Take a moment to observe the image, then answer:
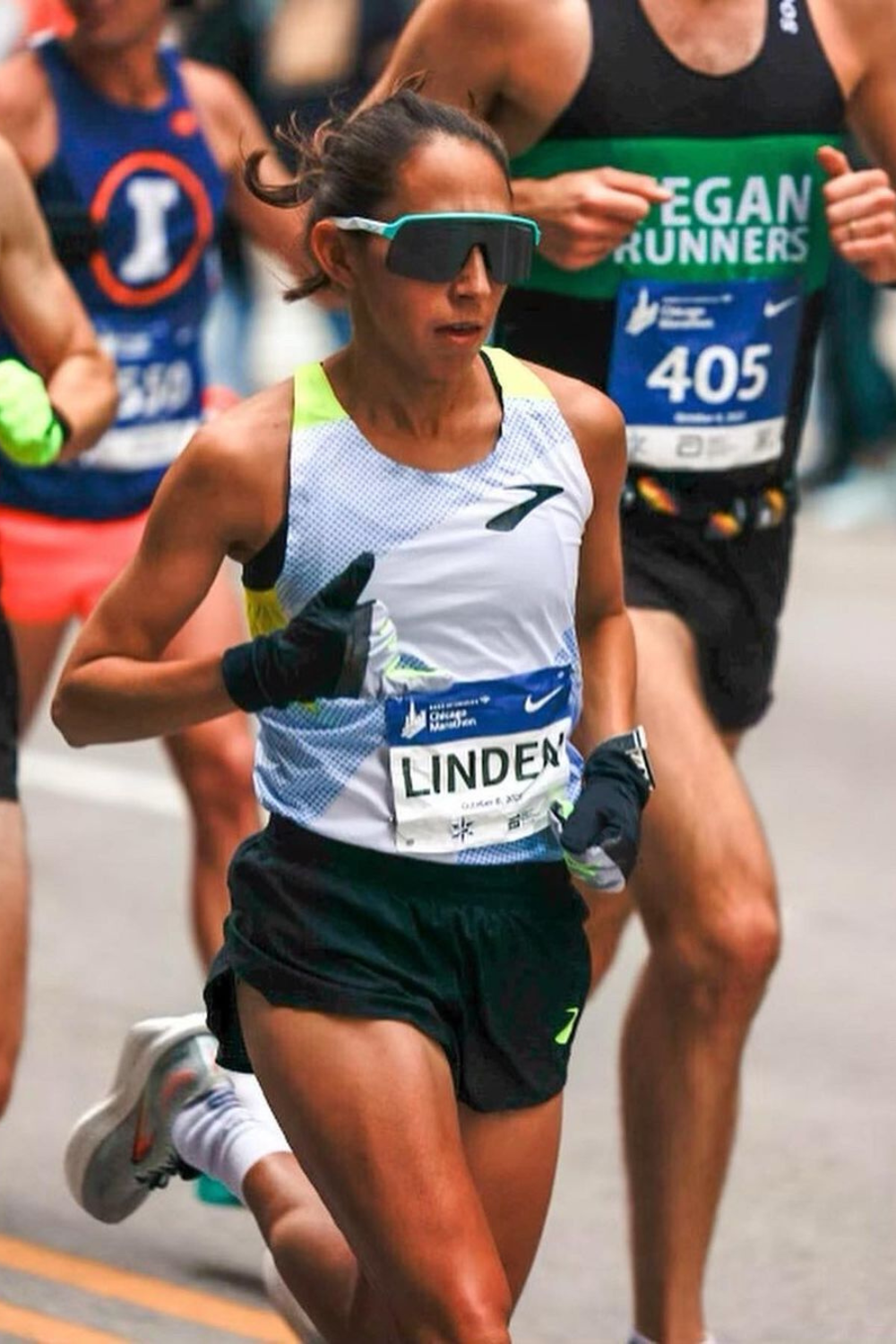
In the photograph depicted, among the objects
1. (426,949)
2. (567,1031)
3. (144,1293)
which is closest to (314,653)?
(426,949)

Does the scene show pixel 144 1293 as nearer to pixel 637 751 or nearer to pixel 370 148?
pixel 637 751

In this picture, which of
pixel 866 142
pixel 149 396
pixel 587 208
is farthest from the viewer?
pixel 149 396

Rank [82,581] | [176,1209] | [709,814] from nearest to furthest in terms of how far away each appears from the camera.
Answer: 1. [709,814]
2. [176,1209]
3. [82,581]

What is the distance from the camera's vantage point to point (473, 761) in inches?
158

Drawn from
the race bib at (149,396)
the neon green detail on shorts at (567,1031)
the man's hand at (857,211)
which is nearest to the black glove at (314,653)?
the neon green detail on shorts at (567,1031)

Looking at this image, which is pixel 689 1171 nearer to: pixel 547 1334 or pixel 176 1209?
pixel 547 1334

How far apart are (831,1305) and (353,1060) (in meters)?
1.71

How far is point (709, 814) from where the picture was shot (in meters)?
4.82

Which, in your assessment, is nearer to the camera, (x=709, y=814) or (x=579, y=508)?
(x=579, y=508)

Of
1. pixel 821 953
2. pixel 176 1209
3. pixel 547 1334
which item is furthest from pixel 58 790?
pixel 547 1334

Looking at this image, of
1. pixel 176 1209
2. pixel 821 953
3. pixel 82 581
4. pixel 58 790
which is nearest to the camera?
pixel 176 1209

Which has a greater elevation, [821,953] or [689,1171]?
[689,1171]

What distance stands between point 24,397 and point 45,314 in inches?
19.2

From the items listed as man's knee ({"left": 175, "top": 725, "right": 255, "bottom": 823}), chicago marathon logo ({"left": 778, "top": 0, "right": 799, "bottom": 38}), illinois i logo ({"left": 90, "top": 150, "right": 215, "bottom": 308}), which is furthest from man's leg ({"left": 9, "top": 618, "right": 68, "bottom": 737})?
chicago marathon logo ({"left": 778, "top": 0, "right": 799, "bottom": 38})
